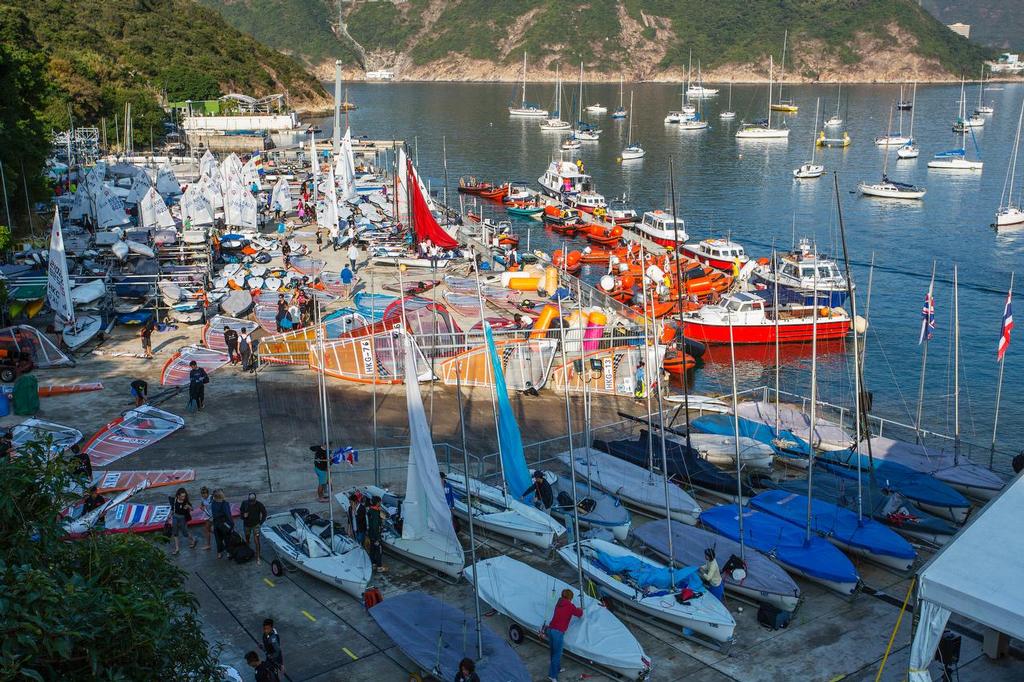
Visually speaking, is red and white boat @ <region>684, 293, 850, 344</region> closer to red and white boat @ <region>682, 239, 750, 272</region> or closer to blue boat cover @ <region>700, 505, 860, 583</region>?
red and white boat @ <region>682, 239, 750, 272</region>

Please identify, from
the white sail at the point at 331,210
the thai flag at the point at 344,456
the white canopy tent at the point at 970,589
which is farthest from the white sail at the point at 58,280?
the white canopy tent at the point at 970,589

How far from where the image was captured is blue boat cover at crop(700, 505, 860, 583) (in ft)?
58.9

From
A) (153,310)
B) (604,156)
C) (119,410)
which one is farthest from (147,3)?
(119,410)

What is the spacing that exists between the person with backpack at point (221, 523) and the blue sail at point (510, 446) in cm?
571

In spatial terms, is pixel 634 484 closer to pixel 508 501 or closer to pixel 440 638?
pixel 508 501

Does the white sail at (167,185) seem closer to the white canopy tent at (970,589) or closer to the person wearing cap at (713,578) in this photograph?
the person wearing cap at (713,578)

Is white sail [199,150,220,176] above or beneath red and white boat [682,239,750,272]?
above

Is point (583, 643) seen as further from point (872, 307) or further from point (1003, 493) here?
point (872, 307)

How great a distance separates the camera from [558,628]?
591 inches

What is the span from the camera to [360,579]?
17.3 metres

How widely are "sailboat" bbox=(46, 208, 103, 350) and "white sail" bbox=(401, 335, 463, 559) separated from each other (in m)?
17.6

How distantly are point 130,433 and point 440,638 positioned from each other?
1271 cm

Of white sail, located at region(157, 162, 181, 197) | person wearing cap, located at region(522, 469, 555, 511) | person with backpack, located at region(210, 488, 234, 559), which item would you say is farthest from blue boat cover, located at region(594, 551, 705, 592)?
white sail, located at region(157, 162, 181, 197)

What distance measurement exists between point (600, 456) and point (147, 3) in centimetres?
14426
